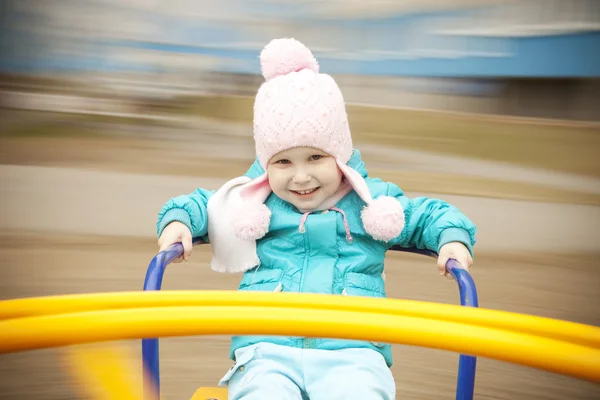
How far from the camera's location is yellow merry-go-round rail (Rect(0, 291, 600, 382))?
2.35ft

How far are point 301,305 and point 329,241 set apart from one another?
431mm

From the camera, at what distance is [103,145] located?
4.11 meters

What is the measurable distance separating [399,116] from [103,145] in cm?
199

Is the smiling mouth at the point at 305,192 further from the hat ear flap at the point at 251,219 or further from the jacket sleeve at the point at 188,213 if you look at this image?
the jacket sleeve at the point at 188,213

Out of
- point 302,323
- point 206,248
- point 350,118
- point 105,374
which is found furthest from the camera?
point 350,118

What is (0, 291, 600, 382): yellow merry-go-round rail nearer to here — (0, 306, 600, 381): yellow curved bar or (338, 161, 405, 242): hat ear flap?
(0, 306, 600, 381): yellow curved bar

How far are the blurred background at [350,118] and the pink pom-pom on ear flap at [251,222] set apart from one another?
1.12 metres

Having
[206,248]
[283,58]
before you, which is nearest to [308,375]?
[283,58]

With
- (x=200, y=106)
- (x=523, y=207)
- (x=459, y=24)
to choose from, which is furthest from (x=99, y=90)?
(x=523, y=207)

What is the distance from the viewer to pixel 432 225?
1228mm

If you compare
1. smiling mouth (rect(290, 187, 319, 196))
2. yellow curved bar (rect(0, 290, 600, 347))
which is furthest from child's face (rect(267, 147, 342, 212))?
yellow curved bar (rect(0, 290, 600, 347))

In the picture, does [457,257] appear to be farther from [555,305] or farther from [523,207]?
[523,207]

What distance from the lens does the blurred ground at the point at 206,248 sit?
1.84 m

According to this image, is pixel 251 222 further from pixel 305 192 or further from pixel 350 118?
pixel 350 118
